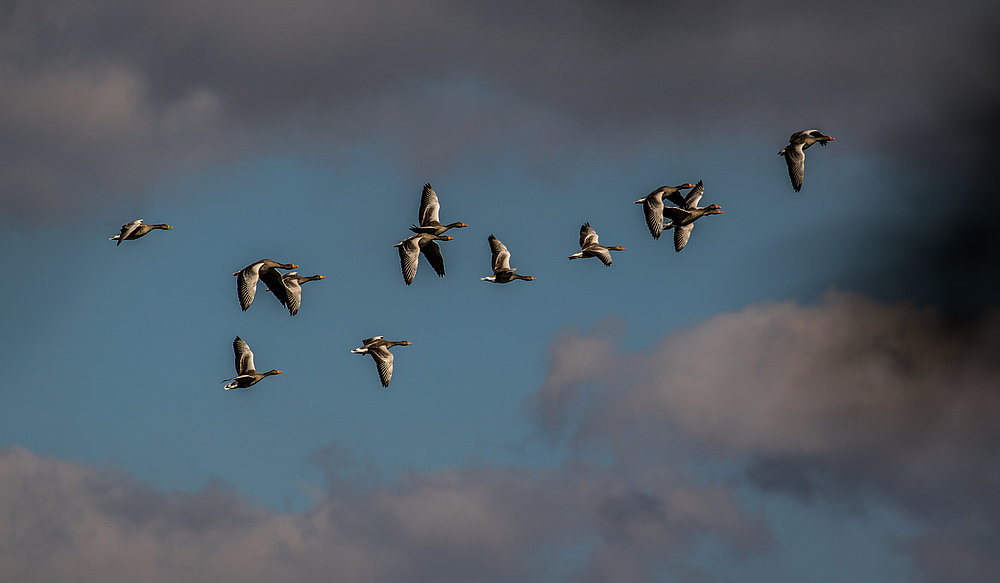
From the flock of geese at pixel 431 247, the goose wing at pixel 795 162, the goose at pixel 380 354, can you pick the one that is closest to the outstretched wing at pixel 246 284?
the flock of geese at pixel 431 247

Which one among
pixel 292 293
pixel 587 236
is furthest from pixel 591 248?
pixel 292 293

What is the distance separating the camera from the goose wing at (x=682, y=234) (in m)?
95.9

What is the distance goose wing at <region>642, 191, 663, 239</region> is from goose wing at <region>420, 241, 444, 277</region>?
1613cm

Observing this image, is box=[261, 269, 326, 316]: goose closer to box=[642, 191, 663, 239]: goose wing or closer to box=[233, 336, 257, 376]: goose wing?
box=[233, 336, 257, 376]: goose wing

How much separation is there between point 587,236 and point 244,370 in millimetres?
30134

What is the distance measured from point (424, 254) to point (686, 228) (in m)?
21.7

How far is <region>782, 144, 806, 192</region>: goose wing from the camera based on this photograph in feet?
287

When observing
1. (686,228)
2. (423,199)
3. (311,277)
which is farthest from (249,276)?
(686,228)

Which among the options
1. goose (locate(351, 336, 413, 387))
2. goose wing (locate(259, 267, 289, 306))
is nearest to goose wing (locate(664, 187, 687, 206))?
goose (locate(351, 336, 413, 387))

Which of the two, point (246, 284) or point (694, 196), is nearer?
point (246, 284)

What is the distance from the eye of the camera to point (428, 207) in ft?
310

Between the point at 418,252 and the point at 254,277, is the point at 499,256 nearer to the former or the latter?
the point at 418,252

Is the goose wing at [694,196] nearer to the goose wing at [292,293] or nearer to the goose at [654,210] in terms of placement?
the goose at [654,210]

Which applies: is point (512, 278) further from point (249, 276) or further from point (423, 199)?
point (249, 276)
